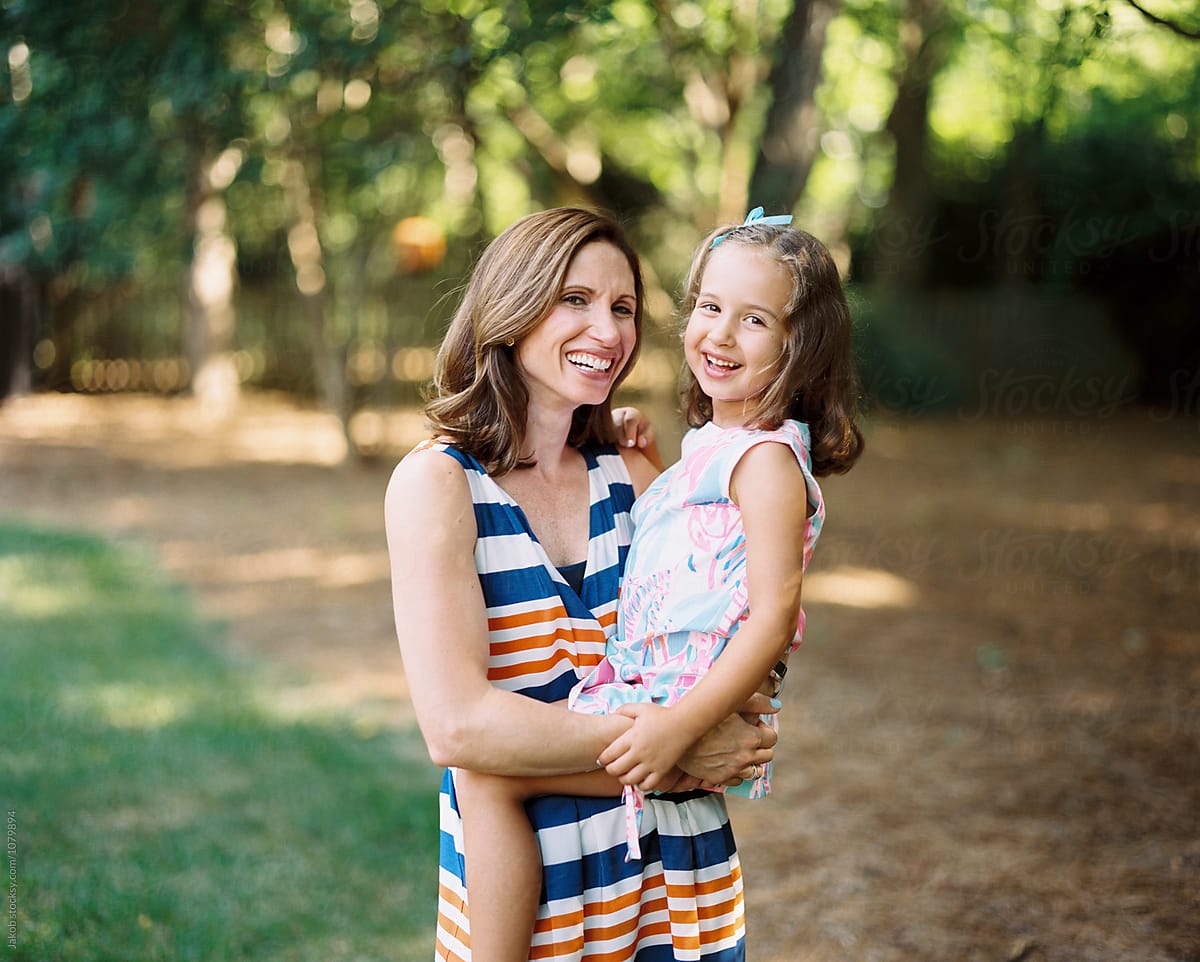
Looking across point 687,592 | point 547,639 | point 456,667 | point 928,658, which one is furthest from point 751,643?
point 928,658

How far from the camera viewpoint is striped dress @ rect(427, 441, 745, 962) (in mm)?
1806

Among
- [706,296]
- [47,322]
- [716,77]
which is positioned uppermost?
[716,77]

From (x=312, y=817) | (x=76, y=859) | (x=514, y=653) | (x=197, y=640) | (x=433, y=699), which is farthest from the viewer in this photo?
(x=197, y=640)

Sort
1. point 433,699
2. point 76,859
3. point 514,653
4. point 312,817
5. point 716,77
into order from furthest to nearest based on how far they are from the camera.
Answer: point 716,77, point 312,817, point 76,859, point 514,653, point 433,699

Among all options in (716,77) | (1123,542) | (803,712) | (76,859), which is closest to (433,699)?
(76,859)

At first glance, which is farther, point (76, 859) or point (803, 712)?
point (803, 712)

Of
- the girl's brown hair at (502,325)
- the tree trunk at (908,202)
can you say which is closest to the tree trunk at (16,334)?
the tree trunk at (908,202)

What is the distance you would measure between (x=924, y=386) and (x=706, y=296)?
13.5m

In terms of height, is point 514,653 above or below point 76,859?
above

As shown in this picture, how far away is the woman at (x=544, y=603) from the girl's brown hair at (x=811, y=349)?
0.22 meters

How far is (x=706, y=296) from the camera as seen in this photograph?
192 centimetres

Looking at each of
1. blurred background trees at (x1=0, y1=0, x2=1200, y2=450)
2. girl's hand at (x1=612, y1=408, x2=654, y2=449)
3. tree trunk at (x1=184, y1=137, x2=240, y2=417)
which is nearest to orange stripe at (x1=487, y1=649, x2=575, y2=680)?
girl's hand at (x1=612, y1=408, x2=654, y2=449)

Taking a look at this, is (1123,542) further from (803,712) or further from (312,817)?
A: (312,817)

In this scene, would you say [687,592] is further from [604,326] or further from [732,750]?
[604,326]
